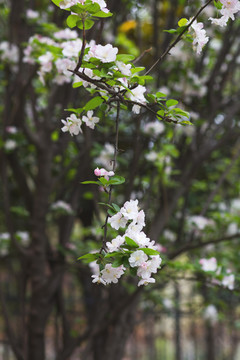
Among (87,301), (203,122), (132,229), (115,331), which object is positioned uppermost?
(203,122)

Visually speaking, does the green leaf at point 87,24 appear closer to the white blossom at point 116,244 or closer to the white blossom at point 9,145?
the white blossom at point 116,244

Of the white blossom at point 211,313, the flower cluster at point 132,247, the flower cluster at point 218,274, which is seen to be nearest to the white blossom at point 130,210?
the flower cluster at point 132,247

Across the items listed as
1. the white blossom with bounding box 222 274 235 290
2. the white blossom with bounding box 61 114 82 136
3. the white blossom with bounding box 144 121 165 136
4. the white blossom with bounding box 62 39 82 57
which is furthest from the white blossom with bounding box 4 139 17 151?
the white blossom with bounding box 61 114 82 136

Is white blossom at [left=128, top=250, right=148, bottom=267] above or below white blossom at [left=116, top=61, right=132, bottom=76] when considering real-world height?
below

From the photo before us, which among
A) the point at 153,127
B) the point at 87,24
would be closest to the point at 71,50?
the point at 87,24

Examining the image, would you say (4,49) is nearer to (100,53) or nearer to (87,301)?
(100,53)

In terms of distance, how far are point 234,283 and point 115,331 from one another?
92 cm

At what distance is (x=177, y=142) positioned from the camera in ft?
9.57

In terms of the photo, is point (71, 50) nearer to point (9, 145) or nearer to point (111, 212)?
point (111, 212)

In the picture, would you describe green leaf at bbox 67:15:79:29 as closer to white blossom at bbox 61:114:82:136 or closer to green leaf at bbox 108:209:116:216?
white blossom at bbox 61:114:82:136

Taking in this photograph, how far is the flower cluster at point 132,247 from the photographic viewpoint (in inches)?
35.1

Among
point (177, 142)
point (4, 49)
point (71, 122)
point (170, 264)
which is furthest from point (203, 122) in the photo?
point (71, 122)

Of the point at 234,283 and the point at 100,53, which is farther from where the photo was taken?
the point at 234,283

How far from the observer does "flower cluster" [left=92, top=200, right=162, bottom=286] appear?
2.92 feet
